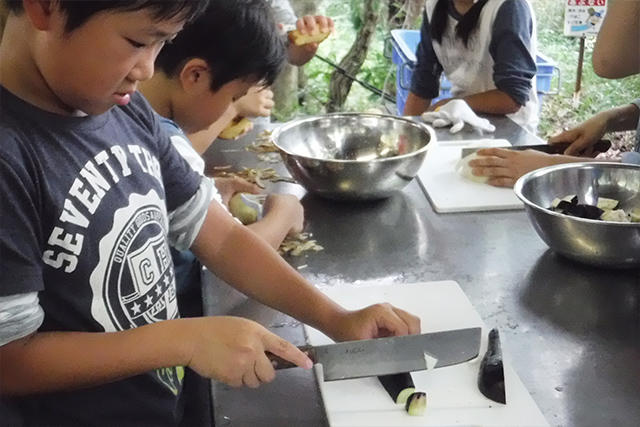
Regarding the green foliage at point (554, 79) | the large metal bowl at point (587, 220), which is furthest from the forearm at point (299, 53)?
the green foliage at point (554, 79)

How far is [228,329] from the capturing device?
74 cm

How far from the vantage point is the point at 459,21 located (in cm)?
213

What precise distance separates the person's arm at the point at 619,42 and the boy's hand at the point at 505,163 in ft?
0.88

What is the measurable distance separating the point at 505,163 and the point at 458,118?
1.37 ft

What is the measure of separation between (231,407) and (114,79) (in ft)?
1.28

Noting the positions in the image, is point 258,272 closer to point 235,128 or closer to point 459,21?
point 235,128

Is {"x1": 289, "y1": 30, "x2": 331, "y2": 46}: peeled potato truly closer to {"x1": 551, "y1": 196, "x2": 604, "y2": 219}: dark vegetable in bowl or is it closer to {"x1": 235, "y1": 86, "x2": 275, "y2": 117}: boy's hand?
{"x1": 235, "y1": 86, "x2": 275, "y2": 117}: boy's hand

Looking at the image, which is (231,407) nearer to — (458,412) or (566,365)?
(458,412)

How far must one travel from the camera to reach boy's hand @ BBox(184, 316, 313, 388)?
73 cm

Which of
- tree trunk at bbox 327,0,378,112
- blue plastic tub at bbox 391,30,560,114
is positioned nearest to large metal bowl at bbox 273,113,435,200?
blue plastic tub at bbox 391,30,560,114

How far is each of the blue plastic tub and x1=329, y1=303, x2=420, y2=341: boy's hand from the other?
5.62 ft

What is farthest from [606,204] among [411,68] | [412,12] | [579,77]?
[412,12]

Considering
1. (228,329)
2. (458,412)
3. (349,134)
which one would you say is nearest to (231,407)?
(228,329)

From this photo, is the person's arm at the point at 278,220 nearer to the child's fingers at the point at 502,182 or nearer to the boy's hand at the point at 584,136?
the child's fingers at the point at 502,182
